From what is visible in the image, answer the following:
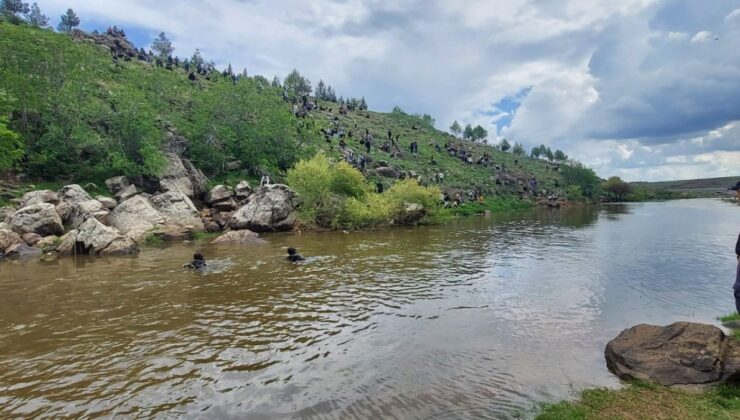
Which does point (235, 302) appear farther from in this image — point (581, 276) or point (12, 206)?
point (12, 206)

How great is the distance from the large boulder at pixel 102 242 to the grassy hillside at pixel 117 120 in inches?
605

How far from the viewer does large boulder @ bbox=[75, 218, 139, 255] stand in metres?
31.9

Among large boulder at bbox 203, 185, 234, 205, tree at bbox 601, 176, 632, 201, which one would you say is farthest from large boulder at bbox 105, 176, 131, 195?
tree at bbox 601, 176, 632, 201

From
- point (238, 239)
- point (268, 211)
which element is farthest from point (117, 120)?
point (238, 239)

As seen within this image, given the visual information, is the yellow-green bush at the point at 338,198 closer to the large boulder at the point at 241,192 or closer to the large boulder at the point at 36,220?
the large boulder at the point at 241,192

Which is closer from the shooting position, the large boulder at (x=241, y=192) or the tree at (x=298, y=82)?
the large boulder at (x=241, y=192)

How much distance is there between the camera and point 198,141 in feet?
209

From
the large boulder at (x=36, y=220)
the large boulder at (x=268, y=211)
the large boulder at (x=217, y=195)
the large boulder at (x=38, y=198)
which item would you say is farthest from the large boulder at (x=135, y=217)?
the large boulder at (x=217, y=195)

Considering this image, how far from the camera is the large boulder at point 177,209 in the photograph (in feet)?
141

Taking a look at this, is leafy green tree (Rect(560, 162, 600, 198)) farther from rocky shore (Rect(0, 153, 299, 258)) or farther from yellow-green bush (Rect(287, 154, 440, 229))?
rocky shore (Rect(0, 153, 299, 258))

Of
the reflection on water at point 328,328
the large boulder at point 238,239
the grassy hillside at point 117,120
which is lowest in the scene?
the reflection on water at point 328,328

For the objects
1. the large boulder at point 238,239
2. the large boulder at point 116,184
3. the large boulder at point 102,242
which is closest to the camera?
the large boulder at point 102,242

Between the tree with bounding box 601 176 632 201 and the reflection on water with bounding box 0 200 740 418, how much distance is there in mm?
136644

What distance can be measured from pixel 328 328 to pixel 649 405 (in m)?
10.2
